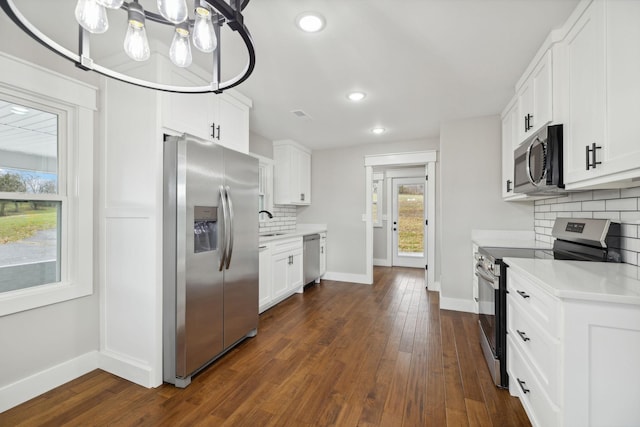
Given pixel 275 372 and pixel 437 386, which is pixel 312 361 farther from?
pixel 437 386

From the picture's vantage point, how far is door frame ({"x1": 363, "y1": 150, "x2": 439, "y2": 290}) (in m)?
4.33

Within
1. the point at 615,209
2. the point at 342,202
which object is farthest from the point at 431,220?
the point at 615,209

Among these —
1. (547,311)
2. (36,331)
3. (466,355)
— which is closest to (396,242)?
(466,355)

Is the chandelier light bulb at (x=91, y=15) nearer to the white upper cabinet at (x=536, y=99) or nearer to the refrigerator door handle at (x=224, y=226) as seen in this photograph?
the refrigerator door handle at (x=224, y=226)

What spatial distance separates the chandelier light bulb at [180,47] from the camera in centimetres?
113

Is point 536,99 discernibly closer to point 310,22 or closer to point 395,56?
point 395,56

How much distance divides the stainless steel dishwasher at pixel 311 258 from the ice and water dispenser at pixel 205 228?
6.99ft

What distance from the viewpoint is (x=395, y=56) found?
212 cm

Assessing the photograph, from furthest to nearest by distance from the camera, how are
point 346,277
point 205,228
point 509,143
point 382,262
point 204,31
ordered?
point 382,262 < point 346,277 < point 509,143 < point 205,228 < point 204,31

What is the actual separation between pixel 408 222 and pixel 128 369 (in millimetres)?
5658

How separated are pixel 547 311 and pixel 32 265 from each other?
3.12 meters

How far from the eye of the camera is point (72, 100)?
2062mm

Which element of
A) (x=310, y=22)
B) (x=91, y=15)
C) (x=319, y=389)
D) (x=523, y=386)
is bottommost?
(x=319, y=389)

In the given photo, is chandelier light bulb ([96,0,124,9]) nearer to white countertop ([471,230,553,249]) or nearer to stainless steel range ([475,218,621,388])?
stainless steel range ([475,218,621,388])
